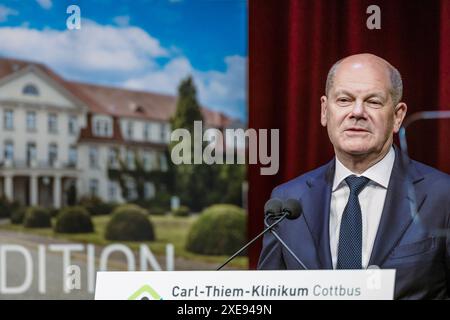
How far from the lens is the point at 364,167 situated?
250cm

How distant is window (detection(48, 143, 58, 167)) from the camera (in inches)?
101

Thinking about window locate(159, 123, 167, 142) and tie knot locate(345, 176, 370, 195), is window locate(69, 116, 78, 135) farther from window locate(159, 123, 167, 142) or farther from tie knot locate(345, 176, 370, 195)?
tie knot locate(345, 176, 370, 195)

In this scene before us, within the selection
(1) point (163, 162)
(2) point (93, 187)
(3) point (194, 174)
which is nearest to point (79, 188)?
(2) point (93, 187)

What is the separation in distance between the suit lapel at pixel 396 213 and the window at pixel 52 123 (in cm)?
141

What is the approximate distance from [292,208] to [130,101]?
0.82 m

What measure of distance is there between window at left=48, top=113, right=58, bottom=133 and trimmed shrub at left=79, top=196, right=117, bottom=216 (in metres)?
0.32

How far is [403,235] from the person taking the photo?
241 cm

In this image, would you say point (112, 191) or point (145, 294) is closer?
point (145, 294)

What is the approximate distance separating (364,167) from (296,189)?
0.30m

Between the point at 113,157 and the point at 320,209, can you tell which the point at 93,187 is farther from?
the point at 320,209

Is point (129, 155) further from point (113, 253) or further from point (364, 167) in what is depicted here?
point (364, 167)

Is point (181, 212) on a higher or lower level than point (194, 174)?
lower

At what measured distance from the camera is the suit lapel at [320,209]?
2447 mm

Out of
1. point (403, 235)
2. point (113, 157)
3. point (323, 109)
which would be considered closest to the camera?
point (403, 235)
